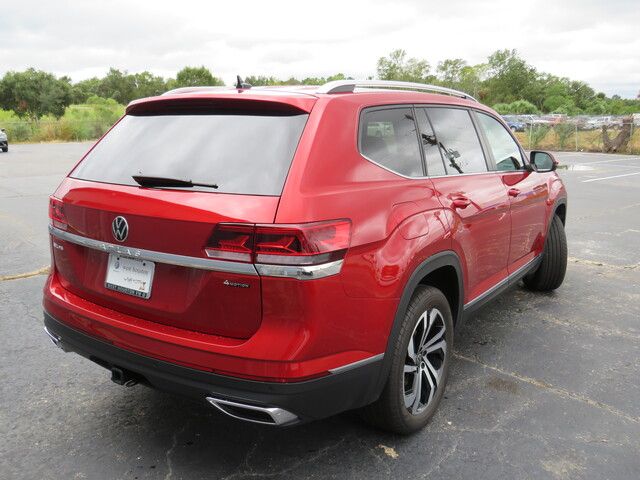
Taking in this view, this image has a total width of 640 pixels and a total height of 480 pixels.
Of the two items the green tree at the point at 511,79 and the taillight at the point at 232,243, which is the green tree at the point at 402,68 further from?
the taillight at the point at 232,243

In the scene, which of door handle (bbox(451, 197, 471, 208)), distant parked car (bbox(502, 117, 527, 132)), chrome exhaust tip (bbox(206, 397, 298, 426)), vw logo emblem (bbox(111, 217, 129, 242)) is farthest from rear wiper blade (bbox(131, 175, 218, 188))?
distant parked car (bbox(502, 117, 527, 132))

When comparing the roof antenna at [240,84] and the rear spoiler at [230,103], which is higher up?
the roof antenna at [240,84]

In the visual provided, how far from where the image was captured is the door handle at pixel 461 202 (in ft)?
Answer: 10.1

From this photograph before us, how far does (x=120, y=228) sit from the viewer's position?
239 cm

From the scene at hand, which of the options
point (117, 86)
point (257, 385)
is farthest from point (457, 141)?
point (117, 86)

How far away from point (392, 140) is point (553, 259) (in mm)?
2917

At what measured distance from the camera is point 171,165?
8.04 ft

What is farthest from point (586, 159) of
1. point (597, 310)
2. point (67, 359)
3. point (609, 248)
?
point (67, 359)

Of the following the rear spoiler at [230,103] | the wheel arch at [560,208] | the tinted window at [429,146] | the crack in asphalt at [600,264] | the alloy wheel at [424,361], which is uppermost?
the rear spoiler at [230,103]

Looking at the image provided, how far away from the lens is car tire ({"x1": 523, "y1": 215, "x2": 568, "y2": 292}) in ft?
16.4

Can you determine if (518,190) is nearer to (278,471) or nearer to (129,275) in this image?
(278,471)

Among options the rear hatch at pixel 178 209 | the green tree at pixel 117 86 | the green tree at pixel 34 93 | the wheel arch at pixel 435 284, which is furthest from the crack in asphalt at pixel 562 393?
the green tree at pixel 117 86

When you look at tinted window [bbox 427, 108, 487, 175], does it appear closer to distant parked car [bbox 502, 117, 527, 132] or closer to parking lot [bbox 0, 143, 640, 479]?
parking lot [bbox 0, 143, 640, 479]

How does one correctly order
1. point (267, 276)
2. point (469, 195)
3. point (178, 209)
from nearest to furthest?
point (267, 276), point (178, 209), point (469, 195)
